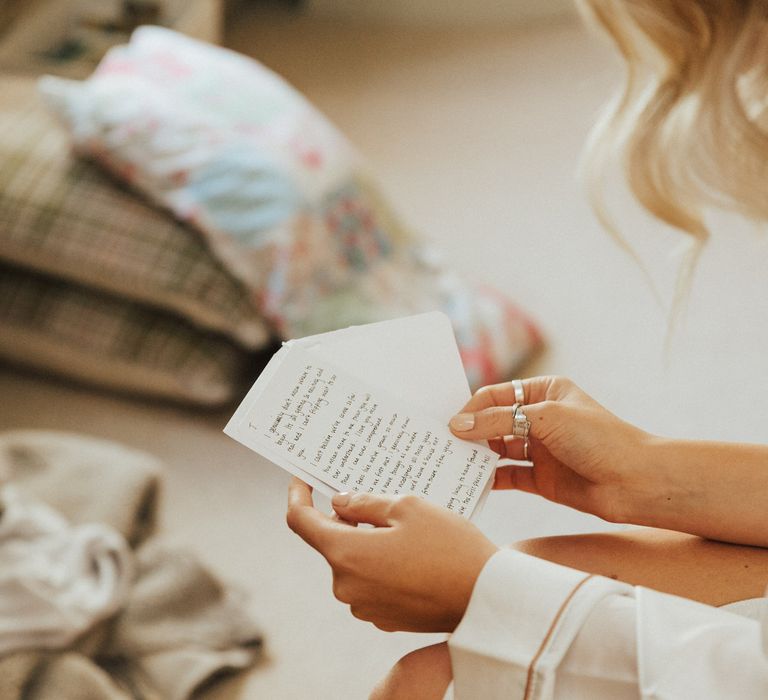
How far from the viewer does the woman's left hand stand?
71cm

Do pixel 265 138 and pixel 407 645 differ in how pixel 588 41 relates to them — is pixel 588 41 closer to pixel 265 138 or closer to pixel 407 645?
pixel 265 138

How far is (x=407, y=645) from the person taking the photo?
4.15ft

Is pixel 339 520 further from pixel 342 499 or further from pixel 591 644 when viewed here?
pixel 591 644

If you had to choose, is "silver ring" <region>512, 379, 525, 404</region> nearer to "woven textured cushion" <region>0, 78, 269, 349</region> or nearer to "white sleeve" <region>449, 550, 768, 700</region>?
"white sleeve" <region>449, 550, 768, 700</region>

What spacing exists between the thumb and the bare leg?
0.35 ft

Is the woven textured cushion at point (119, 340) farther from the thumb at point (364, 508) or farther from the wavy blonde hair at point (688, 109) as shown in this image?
the thumb at point (364, 508)

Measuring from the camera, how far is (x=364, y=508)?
2.44 feet

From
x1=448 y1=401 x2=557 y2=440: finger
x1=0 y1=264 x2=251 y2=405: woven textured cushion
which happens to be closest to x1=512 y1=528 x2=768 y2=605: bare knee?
x1=448 y1=401 x2=557 y2=440: finger

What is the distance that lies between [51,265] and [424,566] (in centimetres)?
104

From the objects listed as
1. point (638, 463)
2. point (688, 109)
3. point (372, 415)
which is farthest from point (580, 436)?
point (688, 109)

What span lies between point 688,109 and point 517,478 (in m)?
0.65

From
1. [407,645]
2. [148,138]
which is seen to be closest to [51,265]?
[148,138]

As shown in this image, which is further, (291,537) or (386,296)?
(386,296)

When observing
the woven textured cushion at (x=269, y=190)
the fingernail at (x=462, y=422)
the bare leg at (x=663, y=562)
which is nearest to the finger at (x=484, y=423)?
the fingernail at (x=462, y=422)
